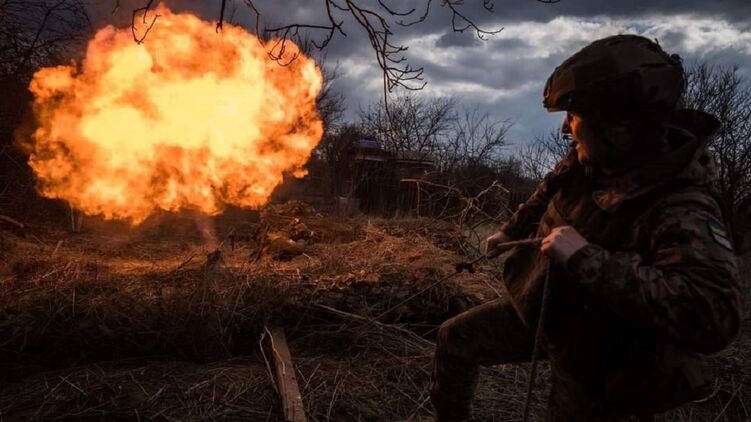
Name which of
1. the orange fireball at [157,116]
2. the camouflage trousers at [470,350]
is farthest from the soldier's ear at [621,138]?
the orange fireball at [157,116]

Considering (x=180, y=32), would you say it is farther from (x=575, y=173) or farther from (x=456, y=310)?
(x=575, y=173)

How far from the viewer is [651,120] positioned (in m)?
2.03

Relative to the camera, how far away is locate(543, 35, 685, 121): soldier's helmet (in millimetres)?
1979

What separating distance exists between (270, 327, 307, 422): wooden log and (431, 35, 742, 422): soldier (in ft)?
6.04

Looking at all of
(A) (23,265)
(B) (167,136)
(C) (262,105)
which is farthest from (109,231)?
(A) (23,265)

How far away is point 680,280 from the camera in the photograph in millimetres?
1688

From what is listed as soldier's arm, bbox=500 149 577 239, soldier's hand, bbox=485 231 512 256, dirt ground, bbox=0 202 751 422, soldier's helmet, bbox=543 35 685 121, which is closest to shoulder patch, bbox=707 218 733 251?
soldier's helmet, bbox=543 35 685 121

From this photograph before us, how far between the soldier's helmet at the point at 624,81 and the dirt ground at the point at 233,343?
2172mm

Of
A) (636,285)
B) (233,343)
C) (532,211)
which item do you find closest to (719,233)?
(636,285)

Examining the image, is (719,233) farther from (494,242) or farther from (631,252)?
(494,242)

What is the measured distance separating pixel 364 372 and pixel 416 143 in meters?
28.1

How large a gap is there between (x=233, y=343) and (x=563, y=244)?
3881 mm

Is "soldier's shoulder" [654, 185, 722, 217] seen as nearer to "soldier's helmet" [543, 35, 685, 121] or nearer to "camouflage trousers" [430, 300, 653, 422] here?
"soldier's helmet" [543, 35, 685, 121]

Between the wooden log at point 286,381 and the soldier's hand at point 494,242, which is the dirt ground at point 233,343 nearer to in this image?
the wooden log at point 286,381
